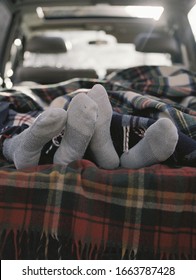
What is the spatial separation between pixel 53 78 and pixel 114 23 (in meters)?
0.56

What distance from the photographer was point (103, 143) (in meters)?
0.61

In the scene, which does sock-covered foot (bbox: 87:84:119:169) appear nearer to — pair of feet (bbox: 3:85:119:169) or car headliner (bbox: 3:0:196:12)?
pair of feet (bbox: 3:85:119:169)

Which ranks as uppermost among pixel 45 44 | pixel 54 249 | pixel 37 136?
pixel 45 44

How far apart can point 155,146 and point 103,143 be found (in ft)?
0.33

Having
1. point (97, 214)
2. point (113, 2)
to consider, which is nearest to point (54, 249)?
point (97, 214)

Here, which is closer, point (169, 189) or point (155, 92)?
point (169, 189)

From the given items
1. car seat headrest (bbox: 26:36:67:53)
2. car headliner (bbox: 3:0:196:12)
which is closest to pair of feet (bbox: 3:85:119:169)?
car headliner (bbox: 3:0:196:12)

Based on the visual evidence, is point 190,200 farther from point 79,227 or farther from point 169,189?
point 79,227

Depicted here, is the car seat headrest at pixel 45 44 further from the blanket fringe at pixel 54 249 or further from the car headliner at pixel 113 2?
the blanket fringe at pixel 54 249

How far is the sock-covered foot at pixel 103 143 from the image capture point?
60 centimetres

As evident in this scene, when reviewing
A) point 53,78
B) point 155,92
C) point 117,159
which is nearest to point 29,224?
point 117,159

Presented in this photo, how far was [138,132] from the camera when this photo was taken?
65 cm

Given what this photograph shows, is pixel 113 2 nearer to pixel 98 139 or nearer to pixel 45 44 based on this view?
pixel 45 44
